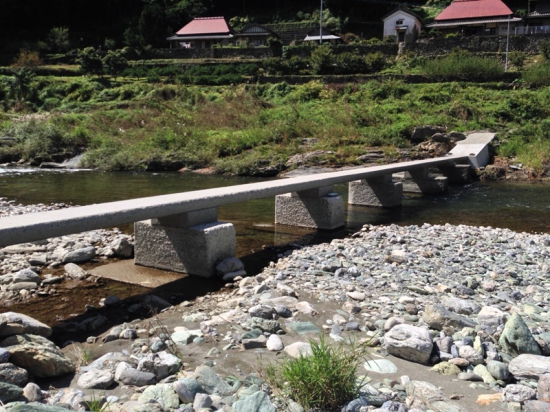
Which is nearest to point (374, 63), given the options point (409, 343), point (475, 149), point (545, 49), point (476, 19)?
point (545, 49)

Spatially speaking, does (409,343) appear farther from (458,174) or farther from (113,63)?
(113,63)

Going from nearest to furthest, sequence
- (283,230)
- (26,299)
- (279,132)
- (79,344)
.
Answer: (79,344), (26,299), (283,230), (279,132)

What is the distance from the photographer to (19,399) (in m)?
3.59

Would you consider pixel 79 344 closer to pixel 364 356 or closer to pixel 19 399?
pixel 19 399

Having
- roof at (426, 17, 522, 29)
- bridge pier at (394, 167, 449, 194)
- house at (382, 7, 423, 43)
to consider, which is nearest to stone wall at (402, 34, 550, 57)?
roof at (426, 17, 522, 29)

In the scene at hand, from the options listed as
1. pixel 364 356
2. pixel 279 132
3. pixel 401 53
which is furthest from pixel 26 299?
pixel 401 53

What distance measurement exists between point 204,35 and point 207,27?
1.92 meters

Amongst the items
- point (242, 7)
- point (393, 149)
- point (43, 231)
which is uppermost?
point (242, 7)

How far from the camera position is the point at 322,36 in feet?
186

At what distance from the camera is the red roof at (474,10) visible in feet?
173

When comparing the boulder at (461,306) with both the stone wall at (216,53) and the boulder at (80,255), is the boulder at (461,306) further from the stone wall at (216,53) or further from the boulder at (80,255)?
the stone wall at (216,53)

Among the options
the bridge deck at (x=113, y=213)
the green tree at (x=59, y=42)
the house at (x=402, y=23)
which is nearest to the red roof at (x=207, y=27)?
the green tree at (x=59, y=42)

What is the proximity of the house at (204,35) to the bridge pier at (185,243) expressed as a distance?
5581 centimetres

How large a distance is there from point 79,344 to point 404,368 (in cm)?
298
